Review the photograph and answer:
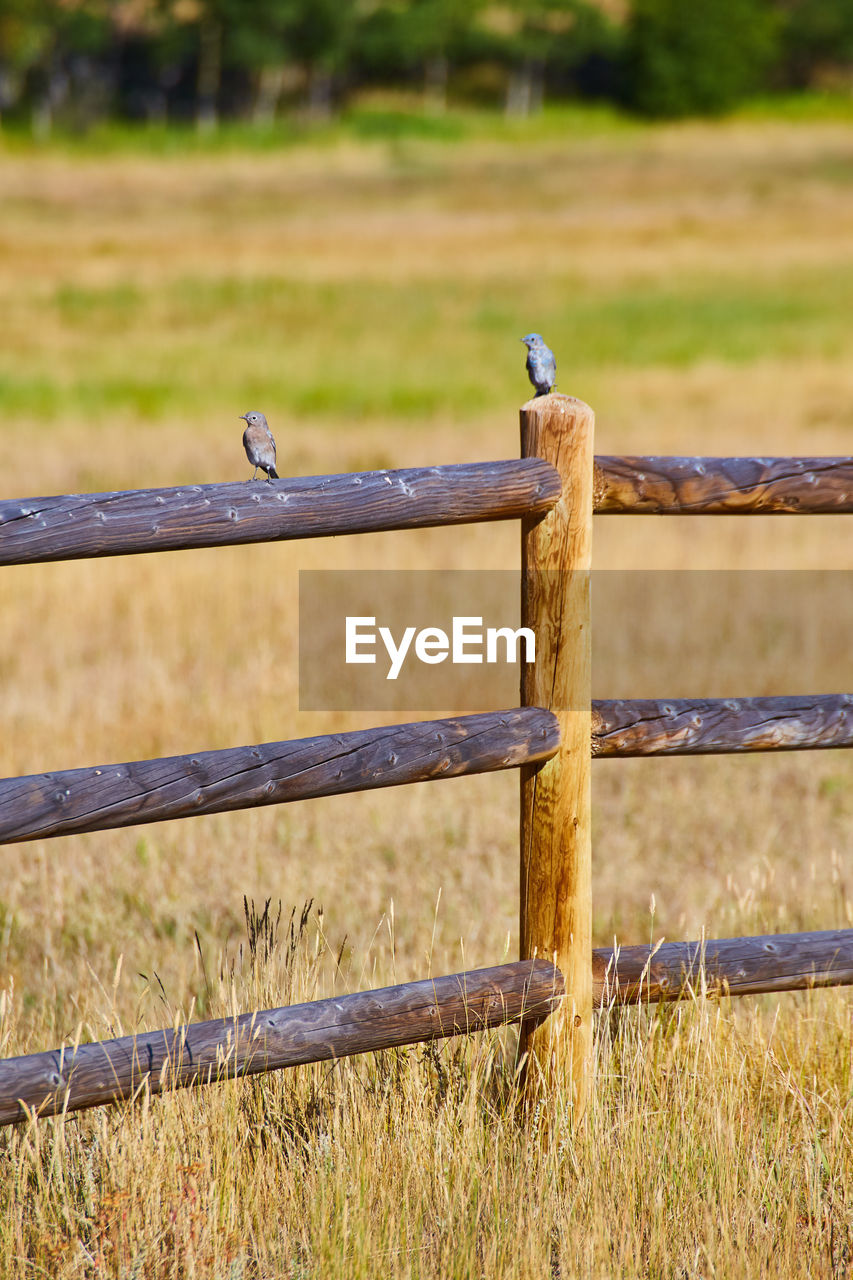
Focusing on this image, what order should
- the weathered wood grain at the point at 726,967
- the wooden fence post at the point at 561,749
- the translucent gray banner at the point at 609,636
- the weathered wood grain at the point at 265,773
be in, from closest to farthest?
the weathered wood grain at the point at 265,773
the wooden fence post at the point at 561,749
the weathered wood grain at the point at 726,967
the translucent gray banner at the point at 609,636

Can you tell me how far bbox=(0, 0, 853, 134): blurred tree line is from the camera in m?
64.3

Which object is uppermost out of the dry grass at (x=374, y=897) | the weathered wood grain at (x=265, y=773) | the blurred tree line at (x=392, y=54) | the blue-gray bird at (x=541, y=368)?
the blurred tree line at (x=392, y=54)

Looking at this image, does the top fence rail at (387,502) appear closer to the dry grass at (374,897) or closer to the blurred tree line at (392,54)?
the dry grass at (374,897)

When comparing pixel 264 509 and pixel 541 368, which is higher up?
pixel 541 368

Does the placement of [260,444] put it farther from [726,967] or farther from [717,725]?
[726,967]

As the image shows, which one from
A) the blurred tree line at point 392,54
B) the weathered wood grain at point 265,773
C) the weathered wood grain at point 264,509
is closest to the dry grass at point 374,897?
the weathered wood grain at point 265,773

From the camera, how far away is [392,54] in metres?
74.4

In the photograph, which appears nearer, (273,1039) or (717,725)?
(273,1039)

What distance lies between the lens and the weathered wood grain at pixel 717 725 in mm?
3164

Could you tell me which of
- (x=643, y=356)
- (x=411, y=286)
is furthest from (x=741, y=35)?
(x=643, y=356)

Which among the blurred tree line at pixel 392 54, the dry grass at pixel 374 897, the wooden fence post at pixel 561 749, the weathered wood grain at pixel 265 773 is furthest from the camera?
the blurred tree line at pixel 392 54

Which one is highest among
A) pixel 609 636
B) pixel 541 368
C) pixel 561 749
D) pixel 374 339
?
pixel 374 339

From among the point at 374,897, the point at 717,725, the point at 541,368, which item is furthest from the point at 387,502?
the point at 374,897

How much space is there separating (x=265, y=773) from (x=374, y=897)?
2.32 m
